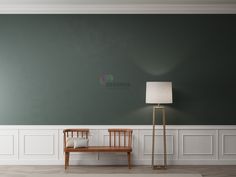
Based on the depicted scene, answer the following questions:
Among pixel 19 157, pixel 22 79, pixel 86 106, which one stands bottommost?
pixel 19 157

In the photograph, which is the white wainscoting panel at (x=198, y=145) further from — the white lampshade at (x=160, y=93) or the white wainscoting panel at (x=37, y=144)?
the white wainscoting panel at (x=37, y=144)

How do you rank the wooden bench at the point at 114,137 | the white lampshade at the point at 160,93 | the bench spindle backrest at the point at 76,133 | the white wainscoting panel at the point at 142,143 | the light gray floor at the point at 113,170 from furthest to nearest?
the white wainscoting panel at the point at 142,143 < the bench spindle backrest at the point at 76,133 < the wooden bench at the point at 114,137 < the white lampshade at the point at 160,93 < the light gray floor at the point at 113,170

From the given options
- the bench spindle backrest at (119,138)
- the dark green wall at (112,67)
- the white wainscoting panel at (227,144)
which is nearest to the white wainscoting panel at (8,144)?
the dark green wall at (112,67)

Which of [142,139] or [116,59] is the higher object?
[116,59]

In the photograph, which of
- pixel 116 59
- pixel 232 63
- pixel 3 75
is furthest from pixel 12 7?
pixel 232 63

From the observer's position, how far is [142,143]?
6078mm

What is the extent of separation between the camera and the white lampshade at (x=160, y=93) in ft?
18.4

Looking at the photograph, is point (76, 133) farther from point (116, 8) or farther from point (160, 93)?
point (116, 8)

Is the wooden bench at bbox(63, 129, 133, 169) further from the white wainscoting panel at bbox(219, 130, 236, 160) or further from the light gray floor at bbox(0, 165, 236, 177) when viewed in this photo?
the white wainscoting panel at bbox(219, 130, 236, 160)

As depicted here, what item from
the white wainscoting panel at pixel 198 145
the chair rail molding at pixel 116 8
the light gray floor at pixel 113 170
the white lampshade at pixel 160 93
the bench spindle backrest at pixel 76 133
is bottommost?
the light gray floor at pixel 113 170

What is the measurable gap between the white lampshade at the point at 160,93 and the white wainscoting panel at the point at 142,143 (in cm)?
68

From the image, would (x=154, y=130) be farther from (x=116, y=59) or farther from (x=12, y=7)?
(x=12, y=7)

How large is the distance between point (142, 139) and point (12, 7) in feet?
11.1

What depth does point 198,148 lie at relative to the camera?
6.07m
